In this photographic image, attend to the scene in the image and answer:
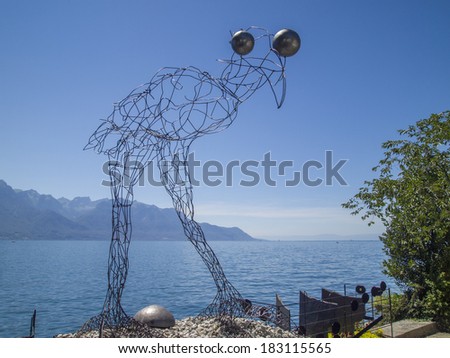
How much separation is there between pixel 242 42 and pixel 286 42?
2.32 ft

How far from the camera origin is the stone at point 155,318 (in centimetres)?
734

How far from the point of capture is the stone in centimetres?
734

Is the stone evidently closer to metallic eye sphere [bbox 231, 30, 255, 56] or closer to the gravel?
the gravel

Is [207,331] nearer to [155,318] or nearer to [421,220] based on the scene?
[155,318]

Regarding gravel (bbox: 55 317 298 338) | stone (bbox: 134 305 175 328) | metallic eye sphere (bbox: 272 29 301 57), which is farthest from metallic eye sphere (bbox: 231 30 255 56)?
stone (bbox: 134 305 175 328)

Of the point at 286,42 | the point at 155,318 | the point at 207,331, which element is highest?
the point at 286,42

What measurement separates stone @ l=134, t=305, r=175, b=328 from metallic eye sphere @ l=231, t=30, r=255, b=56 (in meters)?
4.81

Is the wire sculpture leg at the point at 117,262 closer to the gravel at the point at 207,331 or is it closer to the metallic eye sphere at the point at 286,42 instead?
the gravel at the point at 207,331

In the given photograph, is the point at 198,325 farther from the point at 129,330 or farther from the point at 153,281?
the point at 153,281

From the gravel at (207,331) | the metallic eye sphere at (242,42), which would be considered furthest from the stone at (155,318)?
the metallic eye sphere at (242,42)

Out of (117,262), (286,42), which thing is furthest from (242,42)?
(117,262)

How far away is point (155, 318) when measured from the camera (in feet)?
24.1

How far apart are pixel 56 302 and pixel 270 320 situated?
23790 mm

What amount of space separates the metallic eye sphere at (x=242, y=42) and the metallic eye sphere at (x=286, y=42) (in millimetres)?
A: 376
